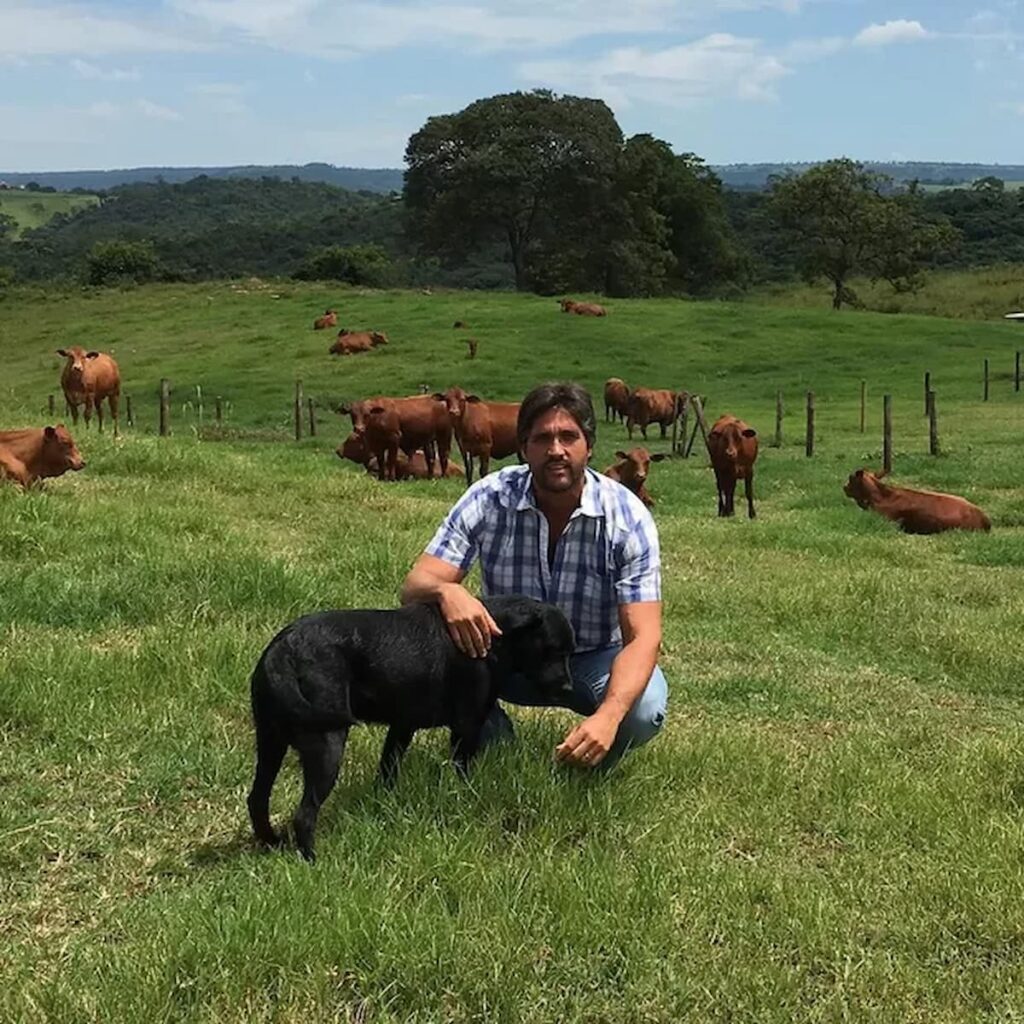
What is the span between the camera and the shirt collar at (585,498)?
4.86 metres

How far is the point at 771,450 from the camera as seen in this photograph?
931 inches

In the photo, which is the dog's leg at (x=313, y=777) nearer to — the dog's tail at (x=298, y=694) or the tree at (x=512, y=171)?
the dog's tail at (x=298, y=694)

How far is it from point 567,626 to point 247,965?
165 cm

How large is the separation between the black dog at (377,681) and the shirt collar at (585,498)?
52cm

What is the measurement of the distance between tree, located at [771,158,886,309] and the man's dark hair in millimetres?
50205

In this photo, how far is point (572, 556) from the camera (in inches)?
194

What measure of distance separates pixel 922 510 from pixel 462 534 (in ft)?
37.1

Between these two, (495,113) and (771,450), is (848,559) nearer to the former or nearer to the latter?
(771,450)

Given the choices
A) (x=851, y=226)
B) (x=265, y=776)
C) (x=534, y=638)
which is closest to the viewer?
(x=265, y=776)

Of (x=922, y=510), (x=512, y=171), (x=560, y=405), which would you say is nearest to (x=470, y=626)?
(x=560, y=405)

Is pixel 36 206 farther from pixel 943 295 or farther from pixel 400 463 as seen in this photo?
pixel 400 463

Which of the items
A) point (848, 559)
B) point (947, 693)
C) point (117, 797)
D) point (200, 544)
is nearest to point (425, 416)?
point (848, 559)

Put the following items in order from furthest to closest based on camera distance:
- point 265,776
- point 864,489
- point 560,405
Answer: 1. point 864,489
2. point 560,405
3. point 265,776

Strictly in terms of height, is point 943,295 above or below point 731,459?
above
